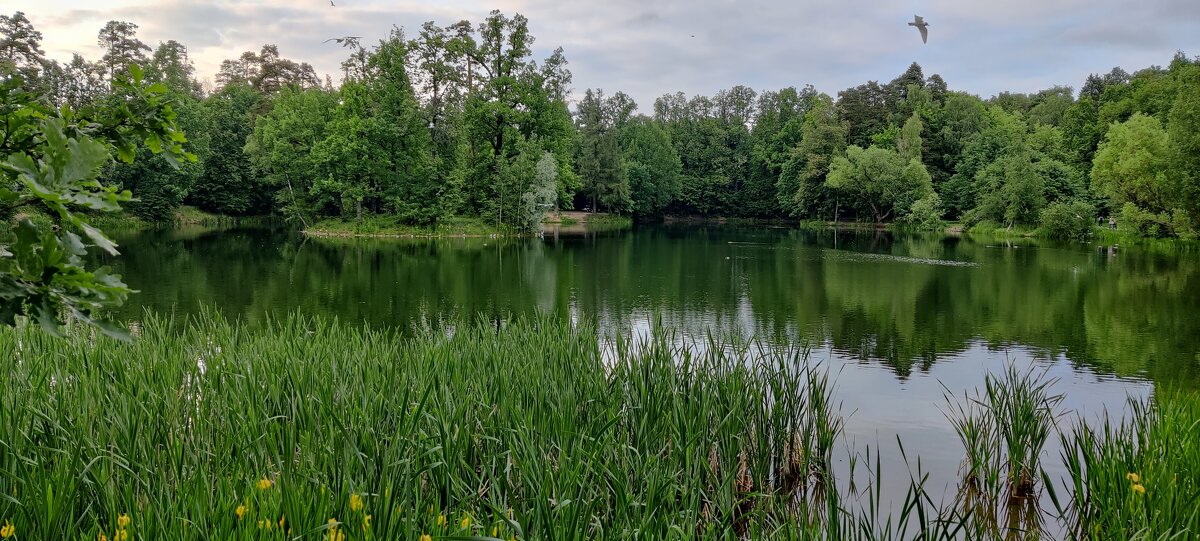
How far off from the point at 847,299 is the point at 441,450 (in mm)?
16542

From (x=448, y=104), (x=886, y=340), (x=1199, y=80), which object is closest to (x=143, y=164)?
(x=448, y=104)

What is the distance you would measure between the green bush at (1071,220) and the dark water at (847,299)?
7.65m

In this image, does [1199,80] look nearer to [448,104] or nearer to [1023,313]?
[1023,313]

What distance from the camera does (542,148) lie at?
4216 cm

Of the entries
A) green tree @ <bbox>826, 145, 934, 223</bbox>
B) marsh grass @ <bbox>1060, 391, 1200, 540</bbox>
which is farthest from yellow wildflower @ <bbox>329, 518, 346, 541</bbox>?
green tree @ <bbox>826, 145, 934, 223</bbox>

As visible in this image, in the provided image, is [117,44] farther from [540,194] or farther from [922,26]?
[922,26]

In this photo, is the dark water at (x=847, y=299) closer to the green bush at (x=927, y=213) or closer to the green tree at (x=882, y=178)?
the green bush at (x=927, y=213)

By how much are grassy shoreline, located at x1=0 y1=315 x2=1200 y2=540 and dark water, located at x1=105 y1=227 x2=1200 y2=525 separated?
3.94 feet

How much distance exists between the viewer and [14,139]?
229 cm

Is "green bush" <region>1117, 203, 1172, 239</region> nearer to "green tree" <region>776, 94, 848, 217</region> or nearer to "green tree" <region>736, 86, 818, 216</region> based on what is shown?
"green tree" <region>776, 94, 848, 217</region>

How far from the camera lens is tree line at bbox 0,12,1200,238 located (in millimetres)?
37875

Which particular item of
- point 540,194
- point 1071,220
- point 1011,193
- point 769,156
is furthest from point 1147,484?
point 769,156

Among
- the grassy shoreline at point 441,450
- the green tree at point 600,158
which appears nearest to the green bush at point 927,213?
the green tree at point 600,158

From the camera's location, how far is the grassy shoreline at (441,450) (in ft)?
10.1
